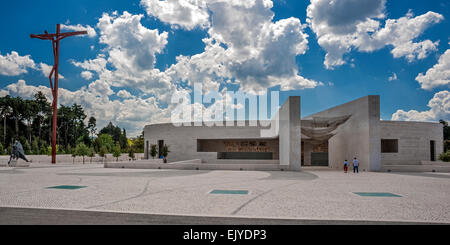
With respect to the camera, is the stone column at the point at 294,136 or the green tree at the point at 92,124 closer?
the stone column at the point at 294,136

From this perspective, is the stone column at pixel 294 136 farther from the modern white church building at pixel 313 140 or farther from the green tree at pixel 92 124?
the green tree at pixel 92 124

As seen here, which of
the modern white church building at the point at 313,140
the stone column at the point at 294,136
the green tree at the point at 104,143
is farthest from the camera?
the green tree at the point at 104,143

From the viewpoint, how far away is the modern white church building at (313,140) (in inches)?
825

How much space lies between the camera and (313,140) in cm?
2683

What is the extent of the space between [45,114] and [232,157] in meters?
48.8

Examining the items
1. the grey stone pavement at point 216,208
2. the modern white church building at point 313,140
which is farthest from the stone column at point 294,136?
the grey stone pavement at point 216,208

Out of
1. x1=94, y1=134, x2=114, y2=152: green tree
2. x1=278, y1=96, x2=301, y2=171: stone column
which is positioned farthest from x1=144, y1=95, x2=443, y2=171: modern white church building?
x1=94, y1=134, x2=114, y2=152: green tree

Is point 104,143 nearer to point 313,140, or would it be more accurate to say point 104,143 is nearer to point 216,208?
point 313,140

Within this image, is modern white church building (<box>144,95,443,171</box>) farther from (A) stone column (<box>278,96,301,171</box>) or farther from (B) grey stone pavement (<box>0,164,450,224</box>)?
(B) grey stone pavement (<box>0,164,450,224</box>)

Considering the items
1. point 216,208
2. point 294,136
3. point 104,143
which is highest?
point 294,136

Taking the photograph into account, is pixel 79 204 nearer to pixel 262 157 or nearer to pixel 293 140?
pixel 293 140

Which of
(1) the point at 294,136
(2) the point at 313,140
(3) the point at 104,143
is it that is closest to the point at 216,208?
(1) the point at 294,136

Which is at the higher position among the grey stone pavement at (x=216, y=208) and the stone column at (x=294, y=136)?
the stone column at (x=294, y=136)

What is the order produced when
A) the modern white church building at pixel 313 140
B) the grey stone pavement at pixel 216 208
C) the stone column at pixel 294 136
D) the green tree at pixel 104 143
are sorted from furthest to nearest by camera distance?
the green tree at pixel 104 143 < the modern white church building at pixel 313 140 < the stone column at pixel 294 136 < the grey stone pavement at pixel 216 208
